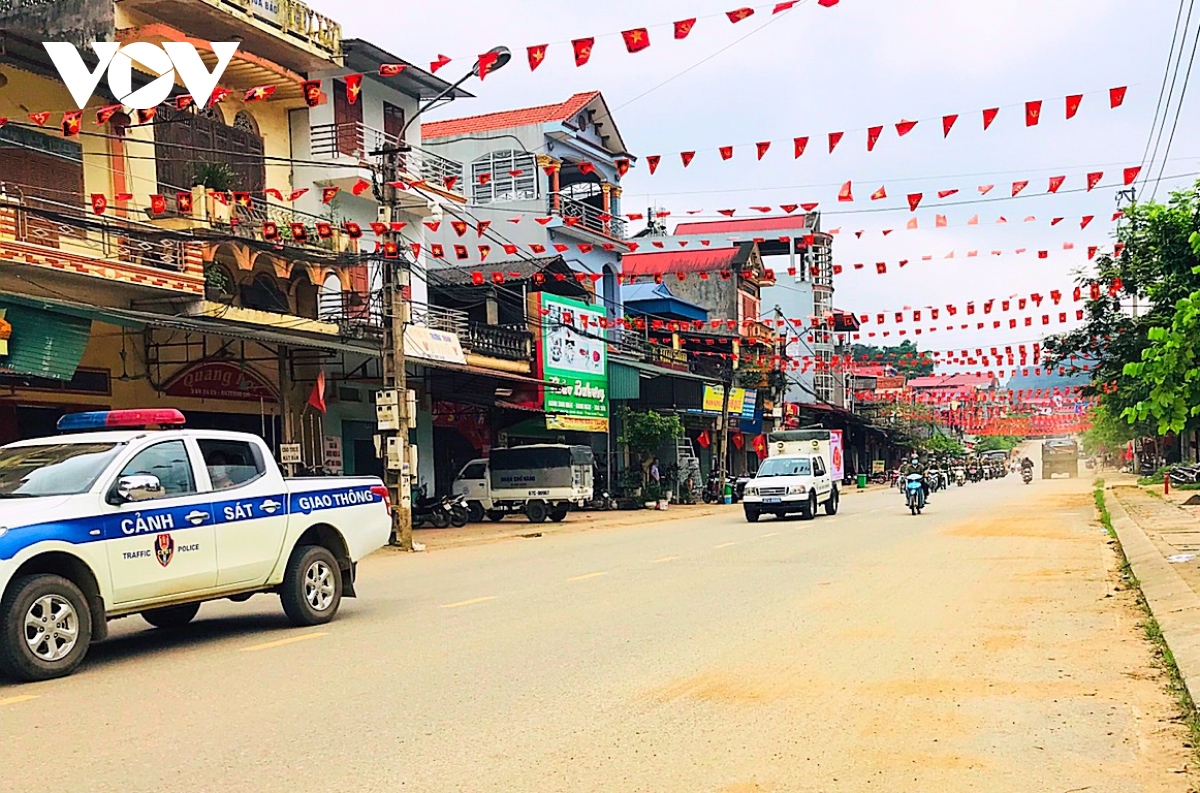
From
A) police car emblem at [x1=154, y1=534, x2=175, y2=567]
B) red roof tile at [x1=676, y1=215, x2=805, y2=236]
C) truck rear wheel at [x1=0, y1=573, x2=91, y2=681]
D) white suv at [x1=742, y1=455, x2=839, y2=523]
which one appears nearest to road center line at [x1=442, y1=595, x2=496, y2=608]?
police car emblem at [x1=154, y1=534, x2=175, y2=567]

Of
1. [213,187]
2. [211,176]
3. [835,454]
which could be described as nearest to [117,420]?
[213,187]

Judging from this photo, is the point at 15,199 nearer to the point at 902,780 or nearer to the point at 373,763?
the point at 373,763

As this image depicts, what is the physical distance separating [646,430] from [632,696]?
33999mm

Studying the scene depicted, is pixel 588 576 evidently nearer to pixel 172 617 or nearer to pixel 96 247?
pixel 172 617

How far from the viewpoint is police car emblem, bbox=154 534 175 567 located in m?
9.93

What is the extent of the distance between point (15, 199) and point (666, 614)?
569 inches

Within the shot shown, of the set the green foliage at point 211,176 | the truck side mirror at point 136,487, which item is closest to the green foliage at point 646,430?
the green foliage at point 211,176

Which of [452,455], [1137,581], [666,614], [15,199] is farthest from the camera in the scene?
[452,455]

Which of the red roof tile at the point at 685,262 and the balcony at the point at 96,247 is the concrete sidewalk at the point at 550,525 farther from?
the red roof tile at the point at 685,262

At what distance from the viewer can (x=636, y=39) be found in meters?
14.8

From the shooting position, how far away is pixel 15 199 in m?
20.7

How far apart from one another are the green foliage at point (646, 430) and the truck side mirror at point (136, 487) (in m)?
32.8

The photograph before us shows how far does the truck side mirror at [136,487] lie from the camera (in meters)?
9.59

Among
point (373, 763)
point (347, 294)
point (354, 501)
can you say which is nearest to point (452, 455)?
point (347, 294)
